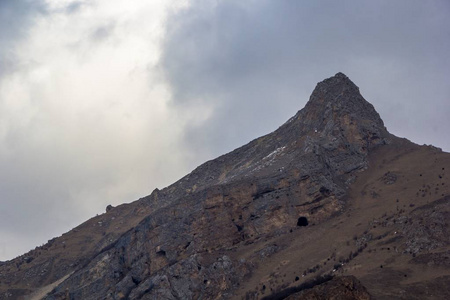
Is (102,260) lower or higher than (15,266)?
lower

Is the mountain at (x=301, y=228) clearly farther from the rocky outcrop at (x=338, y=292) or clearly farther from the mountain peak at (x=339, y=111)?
the rocky outcrop at (x=338, y=292)

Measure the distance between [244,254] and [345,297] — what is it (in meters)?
39.8

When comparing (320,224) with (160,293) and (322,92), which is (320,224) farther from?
(322,92)

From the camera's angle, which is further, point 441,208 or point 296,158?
point 296,158

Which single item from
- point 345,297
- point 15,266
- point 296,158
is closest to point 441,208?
point 296,158

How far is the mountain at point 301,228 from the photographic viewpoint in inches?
2373

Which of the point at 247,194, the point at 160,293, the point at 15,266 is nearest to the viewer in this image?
the point at 160,293

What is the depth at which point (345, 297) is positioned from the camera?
35.1m

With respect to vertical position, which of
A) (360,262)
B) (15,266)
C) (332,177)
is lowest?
(360,262)

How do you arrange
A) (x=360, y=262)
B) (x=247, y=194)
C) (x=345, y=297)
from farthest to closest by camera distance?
1. (x=247, y=194)
2. (x=360, y=262)
3. (x=345, y=297)

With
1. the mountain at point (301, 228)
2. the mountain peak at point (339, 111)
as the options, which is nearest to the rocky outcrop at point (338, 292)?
the mountain at point (301, 228)

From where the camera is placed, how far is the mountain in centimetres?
6028

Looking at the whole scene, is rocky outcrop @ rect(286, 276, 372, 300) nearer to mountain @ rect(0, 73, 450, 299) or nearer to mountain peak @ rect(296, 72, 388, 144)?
mountain @ rect(0, 73, 450, 299)

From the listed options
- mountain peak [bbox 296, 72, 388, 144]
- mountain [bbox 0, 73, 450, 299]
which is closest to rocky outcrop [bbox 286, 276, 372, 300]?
mountain [bbox 0, 73, 450, 299]
